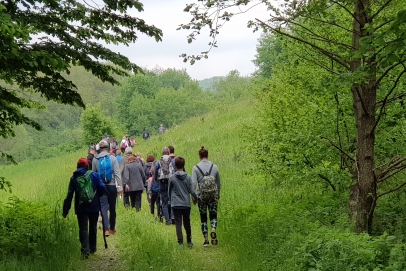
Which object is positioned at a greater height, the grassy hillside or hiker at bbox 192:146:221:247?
hiker at bbox 192:146:221:247

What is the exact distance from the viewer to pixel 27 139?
9369 centimetres

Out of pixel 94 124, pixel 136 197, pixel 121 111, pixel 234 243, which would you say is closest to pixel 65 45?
pixel 234 243

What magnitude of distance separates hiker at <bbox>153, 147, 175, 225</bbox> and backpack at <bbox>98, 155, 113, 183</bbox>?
5.79ft

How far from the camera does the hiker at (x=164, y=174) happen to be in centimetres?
1151

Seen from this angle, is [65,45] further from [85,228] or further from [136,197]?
[136,197]

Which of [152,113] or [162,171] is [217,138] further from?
[152,113]

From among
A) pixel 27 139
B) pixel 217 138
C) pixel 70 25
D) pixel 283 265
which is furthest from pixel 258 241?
pixel 27 139

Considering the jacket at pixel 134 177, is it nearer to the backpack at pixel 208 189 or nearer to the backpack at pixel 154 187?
the backpack at pixel 154 187

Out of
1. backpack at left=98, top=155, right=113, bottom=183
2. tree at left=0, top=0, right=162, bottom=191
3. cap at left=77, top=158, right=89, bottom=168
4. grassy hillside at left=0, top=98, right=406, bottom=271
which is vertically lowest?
grassy hillside at left=0, top=98, right=406, bottom=271

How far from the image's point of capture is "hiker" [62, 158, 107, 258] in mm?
8102

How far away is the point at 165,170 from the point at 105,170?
6.32 feet

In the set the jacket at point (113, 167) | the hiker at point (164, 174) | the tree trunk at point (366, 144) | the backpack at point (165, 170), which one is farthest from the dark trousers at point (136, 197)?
the tree trunk at point (366, 144)

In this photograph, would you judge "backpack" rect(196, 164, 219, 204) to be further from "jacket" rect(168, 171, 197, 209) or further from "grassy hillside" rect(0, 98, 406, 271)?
"grassy hillside" rect(0, 98, 406, 271)

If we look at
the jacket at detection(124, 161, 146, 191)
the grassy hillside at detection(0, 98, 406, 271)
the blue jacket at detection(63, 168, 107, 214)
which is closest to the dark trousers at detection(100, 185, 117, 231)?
the grassy hillside at detection(0, 98, 406, 271)
